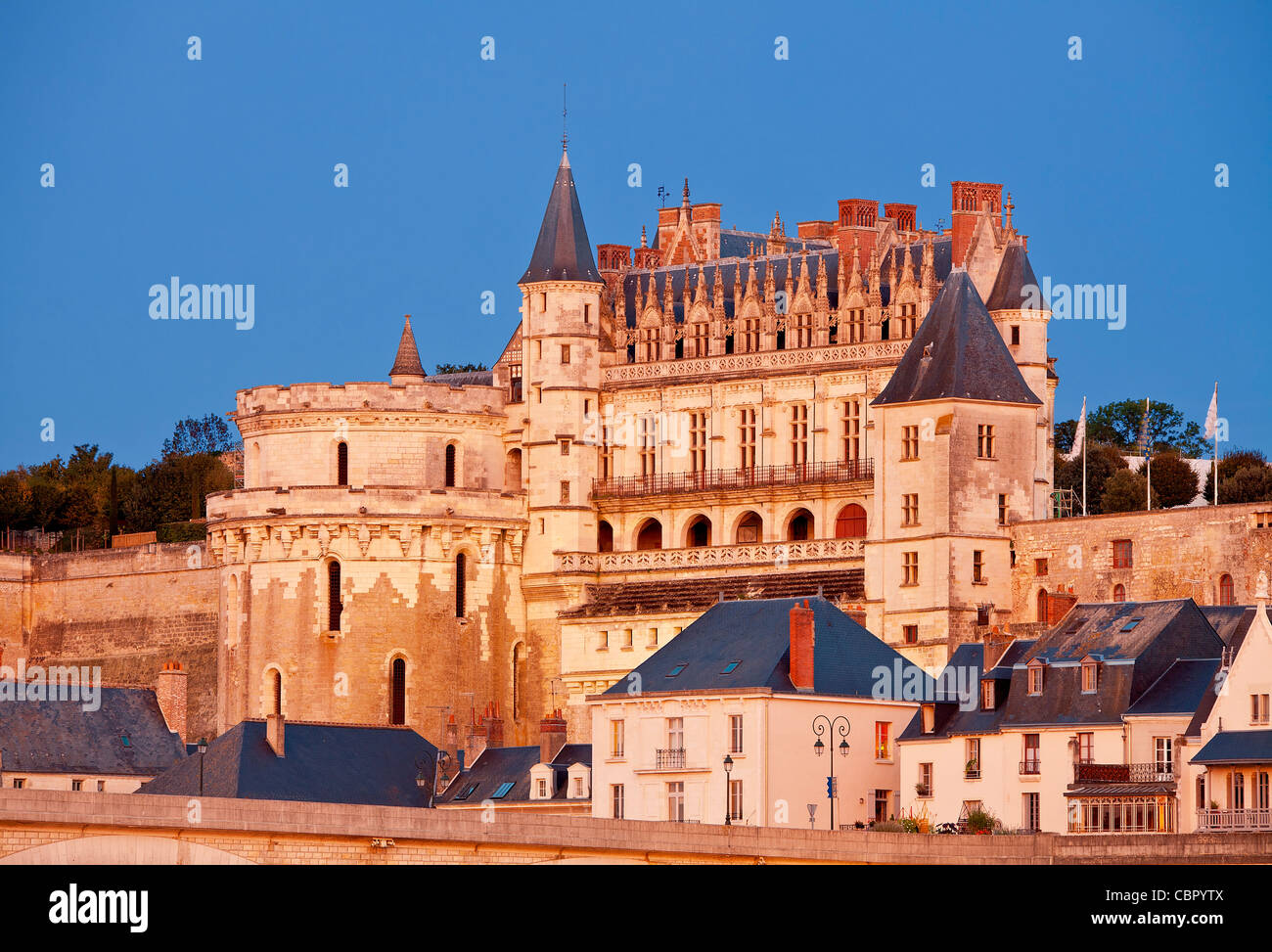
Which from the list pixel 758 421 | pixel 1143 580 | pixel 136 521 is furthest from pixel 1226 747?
pixel 136 521

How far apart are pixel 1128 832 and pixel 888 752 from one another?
920cm

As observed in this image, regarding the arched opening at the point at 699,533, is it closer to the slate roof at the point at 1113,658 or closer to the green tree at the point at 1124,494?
the green tree at the point at 1124,494

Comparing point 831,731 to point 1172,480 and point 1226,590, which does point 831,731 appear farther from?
point 1172,480

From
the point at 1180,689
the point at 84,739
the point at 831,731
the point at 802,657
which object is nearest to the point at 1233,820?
the point at 1180,689

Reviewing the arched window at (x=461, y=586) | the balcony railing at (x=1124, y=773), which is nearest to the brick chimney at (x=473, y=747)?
the arched window at (x=461, y=586)

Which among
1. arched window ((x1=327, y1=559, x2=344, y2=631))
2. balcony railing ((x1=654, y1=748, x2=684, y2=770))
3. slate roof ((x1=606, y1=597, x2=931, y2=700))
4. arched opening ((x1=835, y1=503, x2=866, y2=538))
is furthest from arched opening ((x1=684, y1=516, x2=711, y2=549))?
balcony railing ((x1=654, y1=748, x2=684, y2=770))

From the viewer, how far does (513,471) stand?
322 feet

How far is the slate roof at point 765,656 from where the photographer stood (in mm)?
75250

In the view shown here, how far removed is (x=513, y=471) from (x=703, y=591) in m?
8.36

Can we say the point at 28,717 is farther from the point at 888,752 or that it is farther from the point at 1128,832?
the point at 1128,832

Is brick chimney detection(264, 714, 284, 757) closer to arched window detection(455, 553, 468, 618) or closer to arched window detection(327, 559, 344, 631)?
arched window detection(327, 559, 344, 631)

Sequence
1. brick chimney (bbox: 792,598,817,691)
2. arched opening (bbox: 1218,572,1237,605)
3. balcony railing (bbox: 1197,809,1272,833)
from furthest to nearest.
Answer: arched opening (bbox: 1218,572,1237,605) < brick chimney (bbox: 792,598,817,691) < balcony railing (bbox: 1197,809,1272,833)

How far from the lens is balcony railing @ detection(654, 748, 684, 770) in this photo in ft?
248

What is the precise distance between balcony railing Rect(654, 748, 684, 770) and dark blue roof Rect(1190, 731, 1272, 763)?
12.0 metres
